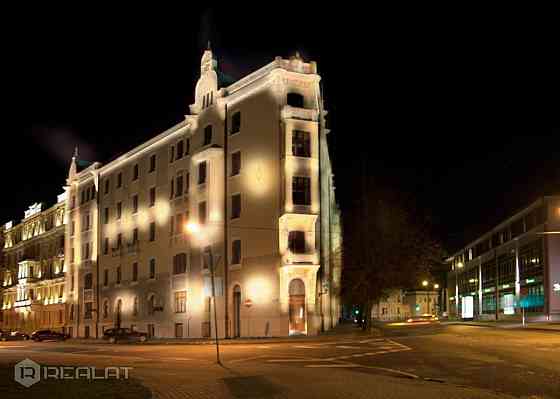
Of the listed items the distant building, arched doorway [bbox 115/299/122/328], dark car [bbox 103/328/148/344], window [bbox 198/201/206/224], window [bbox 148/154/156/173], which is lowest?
the distant building

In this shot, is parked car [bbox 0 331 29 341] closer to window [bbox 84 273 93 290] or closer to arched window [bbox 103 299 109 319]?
window [bbox 84 273 93 290]

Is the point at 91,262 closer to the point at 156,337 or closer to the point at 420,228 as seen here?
the point at 156,337

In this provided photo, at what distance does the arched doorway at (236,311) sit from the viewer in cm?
5393

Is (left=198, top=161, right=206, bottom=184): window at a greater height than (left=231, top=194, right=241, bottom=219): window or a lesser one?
greater

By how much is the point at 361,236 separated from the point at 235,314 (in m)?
11.2

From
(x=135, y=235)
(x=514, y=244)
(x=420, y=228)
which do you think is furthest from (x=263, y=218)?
(x=514, y=244)

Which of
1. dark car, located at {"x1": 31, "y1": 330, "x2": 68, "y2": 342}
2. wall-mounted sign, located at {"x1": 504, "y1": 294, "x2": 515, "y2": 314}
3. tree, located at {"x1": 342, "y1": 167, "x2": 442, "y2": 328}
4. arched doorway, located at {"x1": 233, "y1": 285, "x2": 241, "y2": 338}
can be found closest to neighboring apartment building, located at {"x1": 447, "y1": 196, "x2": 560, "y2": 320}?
wall-mounted sign, located at {"x1": 504, "y1": 294, "x2": 515, "y2": 314}

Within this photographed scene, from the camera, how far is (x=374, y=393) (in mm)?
16703

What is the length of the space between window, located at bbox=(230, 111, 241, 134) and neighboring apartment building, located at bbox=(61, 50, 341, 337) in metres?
0.12

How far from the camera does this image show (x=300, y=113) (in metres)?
52.3

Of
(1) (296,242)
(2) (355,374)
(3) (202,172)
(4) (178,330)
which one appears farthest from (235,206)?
(2) (355,374)

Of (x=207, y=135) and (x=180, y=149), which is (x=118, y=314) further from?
(x=207, y=135)

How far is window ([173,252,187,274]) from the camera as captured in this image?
6116 centimetres

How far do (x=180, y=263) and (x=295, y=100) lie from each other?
18.3 metres
